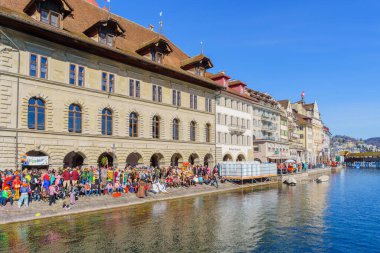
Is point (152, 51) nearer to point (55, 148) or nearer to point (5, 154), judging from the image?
point (55, 148)

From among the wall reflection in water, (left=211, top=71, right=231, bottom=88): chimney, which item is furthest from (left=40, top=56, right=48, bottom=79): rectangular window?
(left=211, top=71, right=231, bottom=88): chimney

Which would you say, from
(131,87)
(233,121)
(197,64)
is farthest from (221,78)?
(131,87)

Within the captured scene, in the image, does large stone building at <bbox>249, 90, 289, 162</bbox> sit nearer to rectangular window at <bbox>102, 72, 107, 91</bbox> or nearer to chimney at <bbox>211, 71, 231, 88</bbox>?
chimney at <bbox>211, 71, 231, 88</bbox>

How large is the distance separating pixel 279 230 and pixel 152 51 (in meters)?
28.8

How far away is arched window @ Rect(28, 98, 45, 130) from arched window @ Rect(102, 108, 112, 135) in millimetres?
6839

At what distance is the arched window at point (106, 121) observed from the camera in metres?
36.9

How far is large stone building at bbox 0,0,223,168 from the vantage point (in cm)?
2925

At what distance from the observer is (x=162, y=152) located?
1718 inches

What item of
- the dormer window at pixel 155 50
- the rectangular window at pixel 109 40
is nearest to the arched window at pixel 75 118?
the rectangular window at pixel 109 40

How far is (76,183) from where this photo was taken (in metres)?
27.6

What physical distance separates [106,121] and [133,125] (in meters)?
4.00

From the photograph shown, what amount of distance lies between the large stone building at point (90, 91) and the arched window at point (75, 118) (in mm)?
104

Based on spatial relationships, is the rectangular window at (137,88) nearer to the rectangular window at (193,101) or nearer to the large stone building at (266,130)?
the rectangular window at (193,101)

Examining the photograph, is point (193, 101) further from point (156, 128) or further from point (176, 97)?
point (156, 128)
